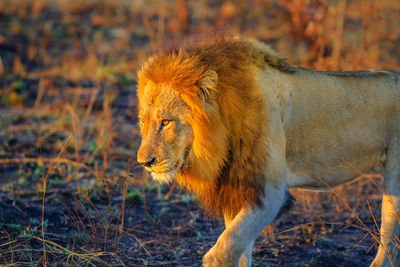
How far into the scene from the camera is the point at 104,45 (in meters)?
10.8

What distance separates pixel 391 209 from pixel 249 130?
4.29 ft

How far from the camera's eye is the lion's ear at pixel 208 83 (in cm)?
308

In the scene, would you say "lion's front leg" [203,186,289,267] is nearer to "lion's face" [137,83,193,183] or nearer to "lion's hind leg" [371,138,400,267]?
"lion's face" [137,83,193,183]

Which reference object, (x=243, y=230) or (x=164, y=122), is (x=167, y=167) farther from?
(x=243, y=230)

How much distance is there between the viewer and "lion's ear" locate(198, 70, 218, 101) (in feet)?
10.1

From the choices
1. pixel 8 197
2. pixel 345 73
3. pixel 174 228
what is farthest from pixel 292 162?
pixel 8 197

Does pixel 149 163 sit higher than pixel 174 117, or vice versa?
pixel 174 117

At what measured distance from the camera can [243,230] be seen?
2928mm

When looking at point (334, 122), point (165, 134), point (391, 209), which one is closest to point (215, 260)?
point (165, 134)

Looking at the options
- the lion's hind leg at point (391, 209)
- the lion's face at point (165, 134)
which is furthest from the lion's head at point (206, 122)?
the lion's hind leg at point (391, 209)

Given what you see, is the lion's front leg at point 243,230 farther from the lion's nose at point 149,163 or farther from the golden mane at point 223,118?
the lion's nose at point 149,163

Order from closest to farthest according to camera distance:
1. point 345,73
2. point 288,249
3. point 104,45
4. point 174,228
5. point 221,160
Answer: point 221,160
point 345,73
point 288,249
point 174,228
point 104,45

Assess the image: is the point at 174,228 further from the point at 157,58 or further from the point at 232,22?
the point at 232,22

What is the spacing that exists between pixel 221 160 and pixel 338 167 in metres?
0.99
